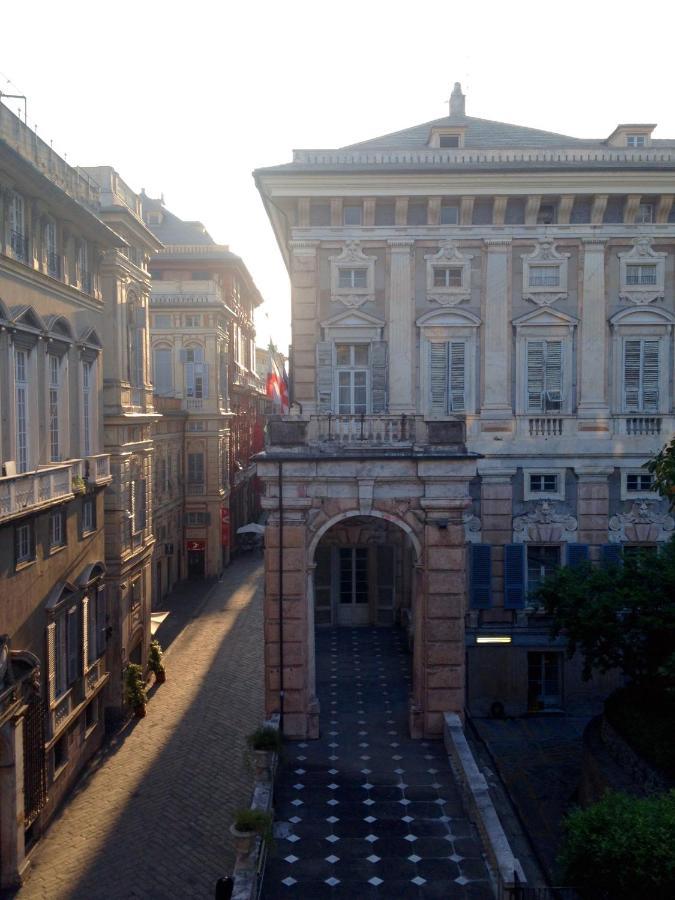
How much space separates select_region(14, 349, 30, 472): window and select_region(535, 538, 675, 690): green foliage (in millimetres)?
14806

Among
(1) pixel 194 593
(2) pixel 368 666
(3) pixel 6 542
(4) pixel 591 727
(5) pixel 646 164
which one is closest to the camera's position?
(3) pixel 6 542

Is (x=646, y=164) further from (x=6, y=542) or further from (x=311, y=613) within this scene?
(x=6, y=542)

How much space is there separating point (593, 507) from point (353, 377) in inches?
378

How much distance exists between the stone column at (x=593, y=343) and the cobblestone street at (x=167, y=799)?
16.4m

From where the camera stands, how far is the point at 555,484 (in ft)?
88.6

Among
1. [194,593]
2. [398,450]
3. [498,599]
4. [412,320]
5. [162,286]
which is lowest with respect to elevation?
[194,593]

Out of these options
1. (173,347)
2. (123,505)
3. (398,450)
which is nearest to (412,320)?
(398,450)

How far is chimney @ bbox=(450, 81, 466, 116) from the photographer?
1223 inches

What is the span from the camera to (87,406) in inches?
1070

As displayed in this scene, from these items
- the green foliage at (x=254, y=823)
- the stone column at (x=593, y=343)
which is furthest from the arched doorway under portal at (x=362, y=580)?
the green foliage at (x=254, y=823)

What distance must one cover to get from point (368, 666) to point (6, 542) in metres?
14.9

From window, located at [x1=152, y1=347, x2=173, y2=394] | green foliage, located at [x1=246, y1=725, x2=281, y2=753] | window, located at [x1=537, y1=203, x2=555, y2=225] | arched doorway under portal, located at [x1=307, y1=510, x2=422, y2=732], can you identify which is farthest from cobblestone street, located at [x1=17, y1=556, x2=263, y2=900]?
window, located at [x1=537, y1=203, x2=555, y2=225]

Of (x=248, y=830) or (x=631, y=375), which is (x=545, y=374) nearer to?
(x=631, y=375)

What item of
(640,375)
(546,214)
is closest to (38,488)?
(546,214)
